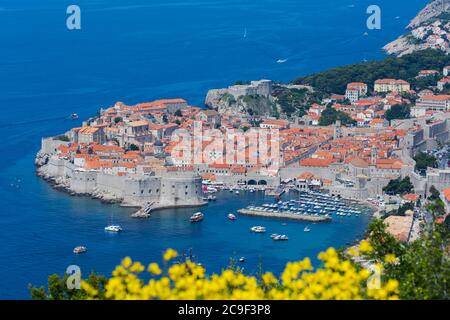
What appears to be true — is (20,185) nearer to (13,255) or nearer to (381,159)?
(13,255)

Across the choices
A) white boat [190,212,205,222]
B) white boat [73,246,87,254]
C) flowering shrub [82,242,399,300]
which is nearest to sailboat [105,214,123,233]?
white boat [73,246,87,254]

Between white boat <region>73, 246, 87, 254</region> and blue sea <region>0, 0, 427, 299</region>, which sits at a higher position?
blue sea <region>0, 0, 427, 299</region>

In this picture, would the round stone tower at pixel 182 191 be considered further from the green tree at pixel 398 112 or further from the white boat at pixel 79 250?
the green tree at pixel 398 112

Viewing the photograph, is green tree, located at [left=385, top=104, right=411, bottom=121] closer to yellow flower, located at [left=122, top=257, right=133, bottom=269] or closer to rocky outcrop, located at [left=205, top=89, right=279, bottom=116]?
rocky outcrop, located at [left=205, top=89, right=279, bottom=116]

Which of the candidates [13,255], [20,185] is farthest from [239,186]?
[13,255]

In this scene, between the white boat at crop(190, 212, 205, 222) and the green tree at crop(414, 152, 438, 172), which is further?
the green tree at crop(414, 152, 438, 172)

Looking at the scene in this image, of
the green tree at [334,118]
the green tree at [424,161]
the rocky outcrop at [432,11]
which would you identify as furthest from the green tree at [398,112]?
the rocky outcrop at [432,11]

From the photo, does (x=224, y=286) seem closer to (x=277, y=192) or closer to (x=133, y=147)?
(x=277, y=192)
